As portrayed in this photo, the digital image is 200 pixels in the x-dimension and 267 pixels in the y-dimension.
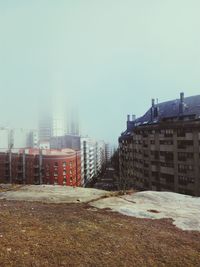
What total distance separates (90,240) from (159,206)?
6.95m

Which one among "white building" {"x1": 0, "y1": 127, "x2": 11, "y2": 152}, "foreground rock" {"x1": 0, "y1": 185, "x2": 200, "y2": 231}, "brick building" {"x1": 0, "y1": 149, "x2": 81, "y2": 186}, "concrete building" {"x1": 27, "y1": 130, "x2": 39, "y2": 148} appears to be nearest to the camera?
"foreground rock" {"x1": 0, "y1": 185, "x2": 200, "y2": 231}

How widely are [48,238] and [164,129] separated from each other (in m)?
40.6

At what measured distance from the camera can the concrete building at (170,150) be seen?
1570 inches

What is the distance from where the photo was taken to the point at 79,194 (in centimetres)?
1627

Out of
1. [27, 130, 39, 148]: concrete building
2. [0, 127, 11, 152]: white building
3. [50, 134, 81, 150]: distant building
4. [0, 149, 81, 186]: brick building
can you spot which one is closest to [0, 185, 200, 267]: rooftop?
[0, 149, 81, 186]: brick building

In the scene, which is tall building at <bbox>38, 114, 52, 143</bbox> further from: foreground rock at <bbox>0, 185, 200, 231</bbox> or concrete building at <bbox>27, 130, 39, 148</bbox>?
foreground rock at <bbox>0, 185, 200, 231</bbox>

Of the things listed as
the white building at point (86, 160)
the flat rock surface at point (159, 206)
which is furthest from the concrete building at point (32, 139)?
the flat rock surface at point (159, 206)

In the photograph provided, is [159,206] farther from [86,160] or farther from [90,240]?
[86,160]

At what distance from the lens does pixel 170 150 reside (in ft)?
145

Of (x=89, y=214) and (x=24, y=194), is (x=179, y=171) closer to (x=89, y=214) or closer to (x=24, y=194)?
(x=24, y=194)

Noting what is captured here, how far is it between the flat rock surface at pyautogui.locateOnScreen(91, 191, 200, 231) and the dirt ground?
826 mm

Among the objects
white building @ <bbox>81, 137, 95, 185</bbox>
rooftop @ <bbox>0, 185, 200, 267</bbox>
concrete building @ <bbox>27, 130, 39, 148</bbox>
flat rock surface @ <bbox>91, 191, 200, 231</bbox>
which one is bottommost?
white building @ <bbox>81, 137, 95, 185</bbox>

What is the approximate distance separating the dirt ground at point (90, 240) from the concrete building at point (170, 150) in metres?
31.3

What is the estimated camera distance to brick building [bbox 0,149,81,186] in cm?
7725
